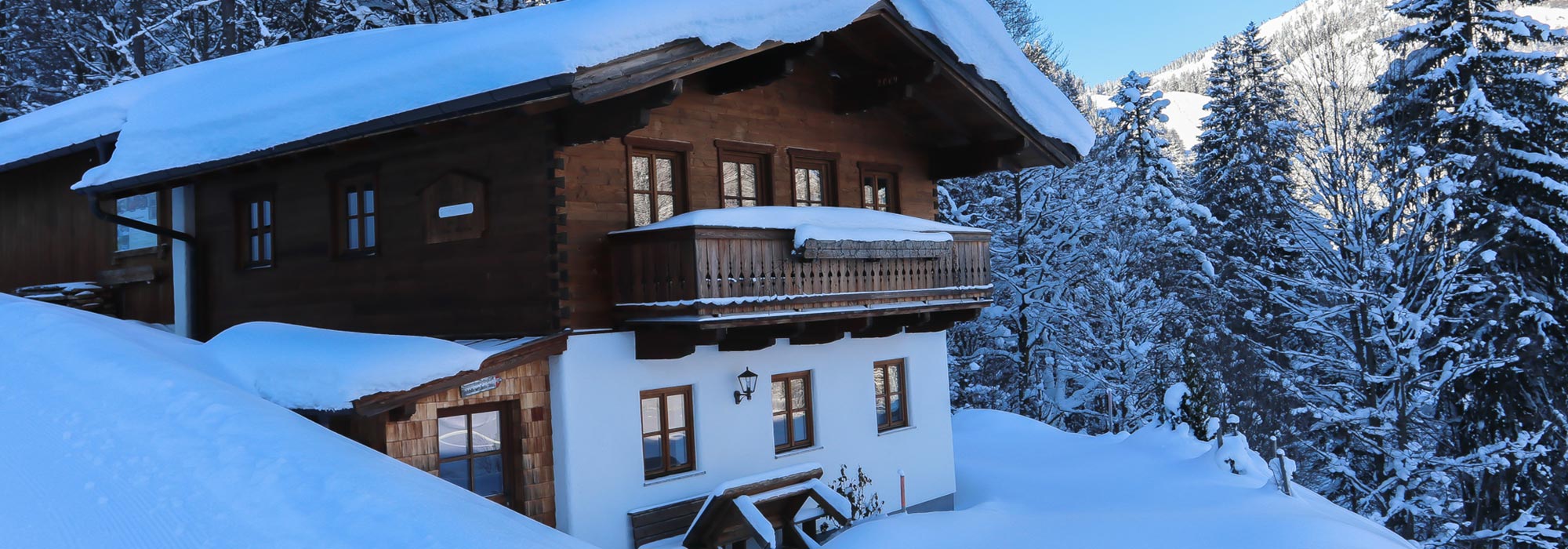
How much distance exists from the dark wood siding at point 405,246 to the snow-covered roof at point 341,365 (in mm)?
697

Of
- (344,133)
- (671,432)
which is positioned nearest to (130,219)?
(344,133)

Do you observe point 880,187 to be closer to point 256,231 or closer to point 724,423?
point 724,423

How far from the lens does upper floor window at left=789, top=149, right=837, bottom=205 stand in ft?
49.1

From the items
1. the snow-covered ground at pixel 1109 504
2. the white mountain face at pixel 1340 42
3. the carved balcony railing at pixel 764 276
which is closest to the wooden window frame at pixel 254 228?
the carved balcony railing at pixel 764 276

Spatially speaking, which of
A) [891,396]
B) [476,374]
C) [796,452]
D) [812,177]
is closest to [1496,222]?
[891,396]

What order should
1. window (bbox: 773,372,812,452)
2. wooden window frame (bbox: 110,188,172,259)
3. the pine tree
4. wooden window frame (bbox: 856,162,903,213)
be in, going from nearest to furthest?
1. window (bbox: 773,372,812,452)
2. wooden window frame (bbox: 110,188,172,259)
3. wooden window frame (bbox: 856,162,903,213)
4. the pine tree

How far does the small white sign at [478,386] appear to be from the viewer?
35.9 feet

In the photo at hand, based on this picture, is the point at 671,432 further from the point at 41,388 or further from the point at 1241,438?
the point at 1241,438

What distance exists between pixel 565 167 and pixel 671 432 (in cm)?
333

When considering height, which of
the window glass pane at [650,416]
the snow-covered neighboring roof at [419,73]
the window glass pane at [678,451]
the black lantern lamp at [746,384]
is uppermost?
the snow-covered neighboring roof at [419,73]

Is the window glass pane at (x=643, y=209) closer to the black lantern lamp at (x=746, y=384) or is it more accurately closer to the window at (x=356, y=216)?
the black lantern lamp at (x=746, y=384)

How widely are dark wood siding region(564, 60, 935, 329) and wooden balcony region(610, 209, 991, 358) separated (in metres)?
0.36

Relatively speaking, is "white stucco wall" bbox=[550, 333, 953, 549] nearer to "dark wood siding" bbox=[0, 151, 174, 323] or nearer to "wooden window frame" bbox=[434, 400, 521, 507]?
"wooden window frame" bbox=[434, 400, 521, 507]

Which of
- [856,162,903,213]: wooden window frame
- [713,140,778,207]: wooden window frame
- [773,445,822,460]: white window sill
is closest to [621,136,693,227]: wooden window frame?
[713,140,778,207]: wooden window frame
